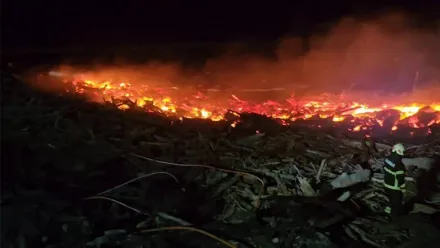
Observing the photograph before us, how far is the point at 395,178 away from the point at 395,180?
30 mm

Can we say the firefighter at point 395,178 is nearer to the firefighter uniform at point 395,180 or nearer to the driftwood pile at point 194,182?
the firefighter uniform at point 395,180

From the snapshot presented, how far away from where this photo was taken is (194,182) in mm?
8234

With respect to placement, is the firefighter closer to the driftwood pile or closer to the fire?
the driftwood pile

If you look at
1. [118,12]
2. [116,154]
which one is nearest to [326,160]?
[116,154]

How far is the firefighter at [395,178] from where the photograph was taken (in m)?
6.79

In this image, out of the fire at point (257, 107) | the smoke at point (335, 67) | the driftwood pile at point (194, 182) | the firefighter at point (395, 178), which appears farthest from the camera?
the smoke at point (335, 67)

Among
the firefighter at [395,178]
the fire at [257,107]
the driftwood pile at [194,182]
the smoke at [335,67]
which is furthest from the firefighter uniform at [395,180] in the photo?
the smoke at [335,67]

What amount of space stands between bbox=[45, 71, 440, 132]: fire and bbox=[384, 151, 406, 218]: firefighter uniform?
404 centimetres

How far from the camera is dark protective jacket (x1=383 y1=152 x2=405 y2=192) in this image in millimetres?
6789

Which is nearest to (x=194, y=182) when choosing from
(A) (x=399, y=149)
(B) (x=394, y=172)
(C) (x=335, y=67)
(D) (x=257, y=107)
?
(B) (x=394, y=172)

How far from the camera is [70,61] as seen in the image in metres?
15.4

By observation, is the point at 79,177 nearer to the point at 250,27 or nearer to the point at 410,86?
the point at 410,86

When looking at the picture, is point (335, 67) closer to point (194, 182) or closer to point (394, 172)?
point (194, 182)

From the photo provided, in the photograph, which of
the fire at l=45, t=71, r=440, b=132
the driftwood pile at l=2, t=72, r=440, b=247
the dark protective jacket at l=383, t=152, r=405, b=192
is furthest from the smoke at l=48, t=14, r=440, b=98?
the dark protective jacket at l=383, t=152, r=405, b=192
